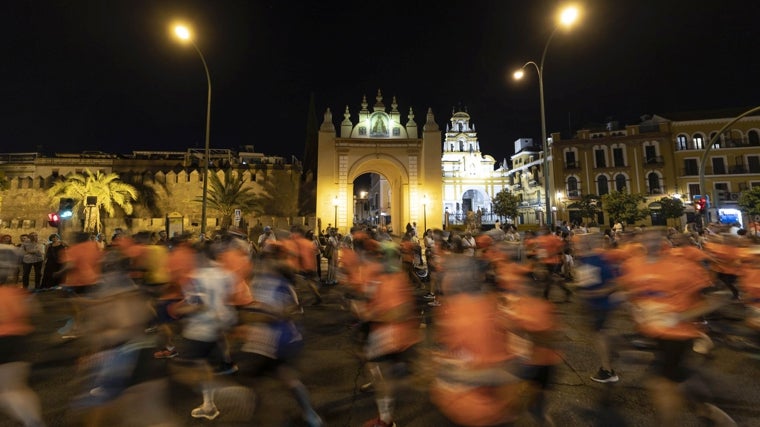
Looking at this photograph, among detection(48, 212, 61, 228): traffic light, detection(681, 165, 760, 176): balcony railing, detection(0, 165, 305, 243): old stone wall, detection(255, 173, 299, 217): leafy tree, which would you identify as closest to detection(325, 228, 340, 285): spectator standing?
detection(48, 212, 61, 228): traffic light

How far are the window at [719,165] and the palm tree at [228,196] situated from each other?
47532 mm

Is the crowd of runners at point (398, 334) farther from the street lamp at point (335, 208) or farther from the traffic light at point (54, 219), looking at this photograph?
the street lamp at point (335, 208)

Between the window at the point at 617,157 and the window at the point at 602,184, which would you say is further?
the window at the point at 602,184

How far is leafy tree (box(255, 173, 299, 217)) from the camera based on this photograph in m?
32.2

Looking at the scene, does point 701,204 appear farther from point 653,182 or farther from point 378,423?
point 653,182

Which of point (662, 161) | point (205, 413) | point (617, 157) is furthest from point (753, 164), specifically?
point (205, 413)

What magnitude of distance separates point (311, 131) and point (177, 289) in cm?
3224

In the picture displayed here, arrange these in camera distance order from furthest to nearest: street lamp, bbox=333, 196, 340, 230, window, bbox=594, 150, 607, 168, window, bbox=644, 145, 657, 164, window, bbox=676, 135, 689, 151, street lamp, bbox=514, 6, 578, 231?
1. window, bbox=594, 150, 607, 168
2. window, bbox=644, 145, 657, 164
3. window, bbox=676, 135, 689, 151
4. street lamp, bbox=333, 196, 340, 230
5. street lamp, bbox=514, 6, 578, 231

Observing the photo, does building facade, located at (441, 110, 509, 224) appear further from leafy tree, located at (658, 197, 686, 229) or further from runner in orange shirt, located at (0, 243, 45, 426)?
runner in orange shirt, located at (0, 243, 45, 426)

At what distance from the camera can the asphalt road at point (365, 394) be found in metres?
3.82

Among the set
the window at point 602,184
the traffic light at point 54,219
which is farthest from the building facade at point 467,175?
the traffic light at point 54,219

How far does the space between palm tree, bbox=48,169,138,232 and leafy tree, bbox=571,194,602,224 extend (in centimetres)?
4270

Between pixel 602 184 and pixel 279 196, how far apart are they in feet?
118

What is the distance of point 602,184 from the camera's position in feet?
136
